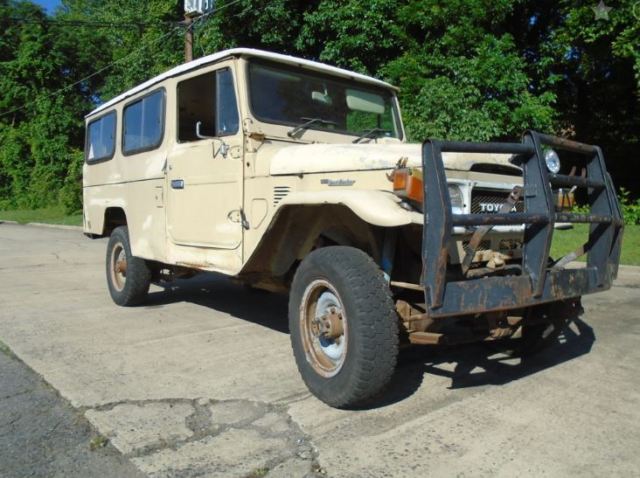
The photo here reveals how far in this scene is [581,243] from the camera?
939 cm

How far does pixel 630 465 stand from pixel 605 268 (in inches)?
50.4

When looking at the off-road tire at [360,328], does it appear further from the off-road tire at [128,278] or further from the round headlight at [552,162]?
the off-road tire at [128,278]

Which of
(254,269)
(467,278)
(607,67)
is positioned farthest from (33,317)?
(607,67)

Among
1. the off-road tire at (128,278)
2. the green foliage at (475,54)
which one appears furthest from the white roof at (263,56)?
the green foliage at (475,54)

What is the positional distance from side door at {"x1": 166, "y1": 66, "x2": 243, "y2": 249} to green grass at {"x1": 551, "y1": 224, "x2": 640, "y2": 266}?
5379 millimetres

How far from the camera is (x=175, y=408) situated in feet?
11.6

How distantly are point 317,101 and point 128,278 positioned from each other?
2855 mm

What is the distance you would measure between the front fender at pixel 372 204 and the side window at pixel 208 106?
4.39 feet

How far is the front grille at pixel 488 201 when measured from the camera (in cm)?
354

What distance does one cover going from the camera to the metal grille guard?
9.79 ft

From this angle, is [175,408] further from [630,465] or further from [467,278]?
[630,465]

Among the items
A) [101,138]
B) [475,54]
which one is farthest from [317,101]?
[475,54]

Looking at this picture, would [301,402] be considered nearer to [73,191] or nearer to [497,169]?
[497,169]

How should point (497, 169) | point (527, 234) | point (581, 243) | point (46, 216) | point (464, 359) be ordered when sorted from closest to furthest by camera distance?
point (527, 234)
point (497, 169)
point (464, 359)
point (581, 243)
point (46, 216)
